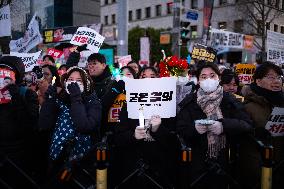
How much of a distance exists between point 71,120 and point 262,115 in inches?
84.8

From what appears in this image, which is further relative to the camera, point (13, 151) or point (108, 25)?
point (108, 25)

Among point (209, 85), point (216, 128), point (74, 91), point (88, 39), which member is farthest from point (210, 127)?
point (88, 39)

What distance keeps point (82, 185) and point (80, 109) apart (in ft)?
2.67

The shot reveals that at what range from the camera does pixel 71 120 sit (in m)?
4.12

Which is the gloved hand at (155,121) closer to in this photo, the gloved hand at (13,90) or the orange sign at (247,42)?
the gloved hand at (13,90)

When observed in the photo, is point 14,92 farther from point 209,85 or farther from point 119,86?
point 209,85

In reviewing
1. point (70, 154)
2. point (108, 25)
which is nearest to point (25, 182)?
point (70, 154)

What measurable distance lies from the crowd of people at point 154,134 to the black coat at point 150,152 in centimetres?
1

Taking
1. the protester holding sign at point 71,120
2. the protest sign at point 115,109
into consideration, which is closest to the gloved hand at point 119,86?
the protest sign at point 115,109

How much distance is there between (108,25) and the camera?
2454 inches

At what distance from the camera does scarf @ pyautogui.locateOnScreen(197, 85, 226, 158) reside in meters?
3.91

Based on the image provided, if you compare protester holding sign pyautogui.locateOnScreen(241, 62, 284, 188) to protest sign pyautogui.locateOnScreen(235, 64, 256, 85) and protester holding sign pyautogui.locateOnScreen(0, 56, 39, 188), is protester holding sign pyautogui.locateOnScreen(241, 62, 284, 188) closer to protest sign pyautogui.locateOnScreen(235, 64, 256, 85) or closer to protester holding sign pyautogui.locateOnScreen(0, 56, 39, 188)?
protester holding sign pyautogui.locateOnScreen(0, 56, 39, 188)

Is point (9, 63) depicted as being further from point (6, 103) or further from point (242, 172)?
point (242, 172)

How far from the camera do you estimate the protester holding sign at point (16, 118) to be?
4.12 meters
